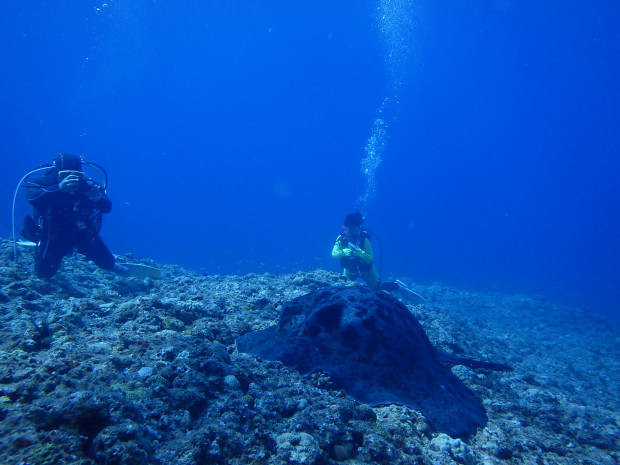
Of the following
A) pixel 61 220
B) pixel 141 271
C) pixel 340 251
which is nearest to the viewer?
pixel 61 220

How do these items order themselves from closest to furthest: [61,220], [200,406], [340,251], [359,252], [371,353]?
[200,406] → [371,353] → [61,220] → [359,252] → [340,251]

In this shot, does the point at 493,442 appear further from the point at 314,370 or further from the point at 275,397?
the point at 275,397

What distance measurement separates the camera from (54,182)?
8445mm

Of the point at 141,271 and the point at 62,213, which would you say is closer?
the point at 62,213

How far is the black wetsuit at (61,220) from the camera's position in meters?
8.20

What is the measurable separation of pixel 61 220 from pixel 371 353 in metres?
8.77

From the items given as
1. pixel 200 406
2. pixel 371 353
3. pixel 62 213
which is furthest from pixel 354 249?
pixel 200 406

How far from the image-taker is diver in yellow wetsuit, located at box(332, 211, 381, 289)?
38.1ft

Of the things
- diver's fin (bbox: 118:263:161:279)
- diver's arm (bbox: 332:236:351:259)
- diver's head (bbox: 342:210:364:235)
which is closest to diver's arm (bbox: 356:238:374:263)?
diver's arm (bbox: 332:236:351:259)

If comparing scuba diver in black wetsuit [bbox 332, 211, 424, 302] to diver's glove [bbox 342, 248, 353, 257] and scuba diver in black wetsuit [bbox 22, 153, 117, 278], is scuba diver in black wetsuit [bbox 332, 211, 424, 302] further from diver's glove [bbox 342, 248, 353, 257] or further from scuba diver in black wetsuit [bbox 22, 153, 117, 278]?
scuba diver in black wetsuit [bbox 22, 153, 117, 278]

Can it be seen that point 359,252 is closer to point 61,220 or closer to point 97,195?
point 97,195

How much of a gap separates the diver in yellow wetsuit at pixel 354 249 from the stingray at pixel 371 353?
7051 millimetres

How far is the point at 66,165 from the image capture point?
863 centimetres

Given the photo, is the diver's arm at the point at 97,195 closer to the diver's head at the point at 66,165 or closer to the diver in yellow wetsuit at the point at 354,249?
the diver's head at the point at 66,165
